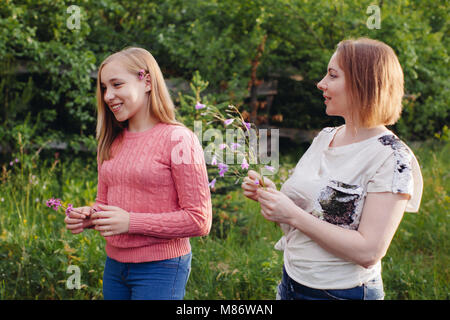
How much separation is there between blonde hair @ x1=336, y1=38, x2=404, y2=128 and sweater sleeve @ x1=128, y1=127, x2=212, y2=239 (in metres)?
0.65

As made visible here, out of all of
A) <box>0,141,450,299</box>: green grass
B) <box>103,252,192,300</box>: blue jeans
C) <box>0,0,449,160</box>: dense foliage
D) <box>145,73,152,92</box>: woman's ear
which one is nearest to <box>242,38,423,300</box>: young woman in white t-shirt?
<box>103,252,192,300</box>: blue jeans

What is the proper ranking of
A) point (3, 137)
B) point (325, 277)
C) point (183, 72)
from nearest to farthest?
point (325, 277), point (3, 137), point (183, 72)

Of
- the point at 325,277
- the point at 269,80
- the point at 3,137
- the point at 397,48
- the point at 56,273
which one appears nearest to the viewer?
the point at 325,277

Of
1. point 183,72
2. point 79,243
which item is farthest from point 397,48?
point 79,243

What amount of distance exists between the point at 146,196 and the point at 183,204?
156 millimetres

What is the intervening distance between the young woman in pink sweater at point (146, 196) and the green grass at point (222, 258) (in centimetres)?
133

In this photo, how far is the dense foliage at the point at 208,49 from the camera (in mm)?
5258

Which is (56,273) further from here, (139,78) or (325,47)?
(325,47)

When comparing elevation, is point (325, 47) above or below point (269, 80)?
above

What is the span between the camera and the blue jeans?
1.66 metres

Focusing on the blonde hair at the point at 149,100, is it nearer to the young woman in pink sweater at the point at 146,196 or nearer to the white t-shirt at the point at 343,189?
the young woman in pink sweater at the point at 146,196

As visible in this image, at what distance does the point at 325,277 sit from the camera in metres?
1.49

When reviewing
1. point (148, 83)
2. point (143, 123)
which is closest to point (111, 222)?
point (143, 123)
